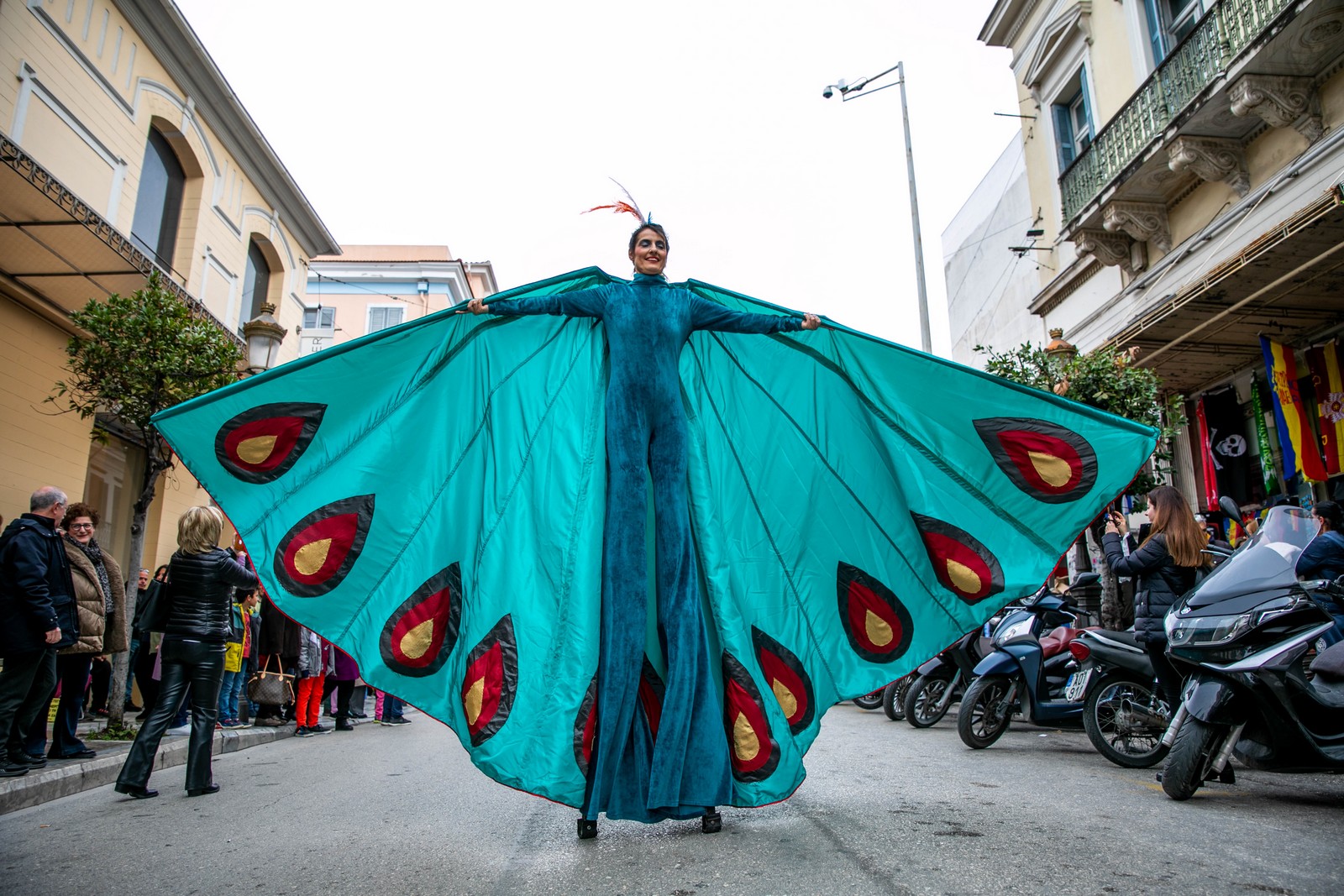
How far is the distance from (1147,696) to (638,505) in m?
3.92

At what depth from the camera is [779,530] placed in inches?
157

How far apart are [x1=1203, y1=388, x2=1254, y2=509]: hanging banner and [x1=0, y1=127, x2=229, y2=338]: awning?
13.4 metres

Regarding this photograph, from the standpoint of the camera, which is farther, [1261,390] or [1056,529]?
[1261,390]

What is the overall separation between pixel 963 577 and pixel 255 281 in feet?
59.3

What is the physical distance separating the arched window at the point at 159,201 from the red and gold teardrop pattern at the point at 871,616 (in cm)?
1321

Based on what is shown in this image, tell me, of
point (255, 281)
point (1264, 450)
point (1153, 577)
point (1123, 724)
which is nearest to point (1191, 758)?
point (1123, 724)

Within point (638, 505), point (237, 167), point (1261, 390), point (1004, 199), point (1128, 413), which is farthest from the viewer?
point (1004, 199)

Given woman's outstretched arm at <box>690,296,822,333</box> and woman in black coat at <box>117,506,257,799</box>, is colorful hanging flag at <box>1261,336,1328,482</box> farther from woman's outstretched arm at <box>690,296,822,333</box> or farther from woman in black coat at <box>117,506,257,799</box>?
woman in black coat at <box>117,506,257,799</box>

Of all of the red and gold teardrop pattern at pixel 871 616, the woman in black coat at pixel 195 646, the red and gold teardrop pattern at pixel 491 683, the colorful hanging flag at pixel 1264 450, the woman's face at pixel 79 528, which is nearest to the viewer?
the red and gold teardrop pattern at pixel 491 683

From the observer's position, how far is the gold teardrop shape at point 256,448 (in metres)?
3.62

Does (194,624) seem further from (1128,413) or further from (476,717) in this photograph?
(1128,413)

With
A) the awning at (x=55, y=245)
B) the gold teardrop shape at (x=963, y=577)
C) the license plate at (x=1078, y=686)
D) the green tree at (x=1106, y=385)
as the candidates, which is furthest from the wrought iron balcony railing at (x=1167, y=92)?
the awning at (x=55, y=245)

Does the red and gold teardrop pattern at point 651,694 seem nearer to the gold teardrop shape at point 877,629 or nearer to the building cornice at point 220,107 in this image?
the gold teardrop shape at point 877,629

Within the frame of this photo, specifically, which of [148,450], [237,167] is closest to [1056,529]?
[148,450]
